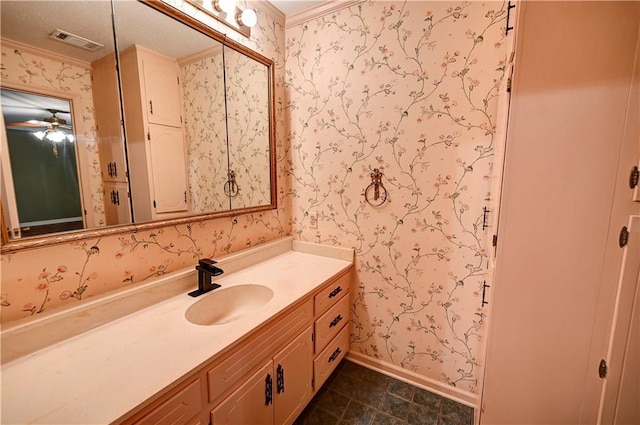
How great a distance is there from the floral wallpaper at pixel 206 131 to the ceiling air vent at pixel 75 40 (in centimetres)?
35

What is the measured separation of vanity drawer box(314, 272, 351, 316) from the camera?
4.58 feet

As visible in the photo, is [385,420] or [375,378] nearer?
[385,420]

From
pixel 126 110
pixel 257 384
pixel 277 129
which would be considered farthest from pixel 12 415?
pixel 277 129

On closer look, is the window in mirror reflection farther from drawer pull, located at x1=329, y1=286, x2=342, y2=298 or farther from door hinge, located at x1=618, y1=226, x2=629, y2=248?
door hinge, located at x1=618, y1=226, x2=629, y2=248

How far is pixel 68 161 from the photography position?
88cm

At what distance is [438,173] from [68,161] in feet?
5.42

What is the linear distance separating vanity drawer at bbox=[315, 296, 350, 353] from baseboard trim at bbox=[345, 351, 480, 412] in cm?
34

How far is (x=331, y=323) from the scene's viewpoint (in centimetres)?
155

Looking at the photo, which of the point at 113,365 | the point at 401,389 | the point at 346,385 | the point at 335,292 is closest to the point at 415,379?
the point at 401,389

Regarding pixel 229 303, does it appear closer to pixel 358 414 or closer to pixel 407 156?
pixel 358 414

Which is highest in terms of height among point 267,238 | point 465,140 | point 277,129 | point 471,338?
point 277,129

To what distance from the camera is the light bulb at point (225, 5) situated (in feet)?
4.38

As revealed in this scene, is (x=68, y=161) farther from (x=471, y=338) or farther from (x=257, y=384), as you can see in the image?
(x=471, y=338)

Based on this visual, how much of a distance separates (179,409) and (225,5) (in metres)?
1.79
